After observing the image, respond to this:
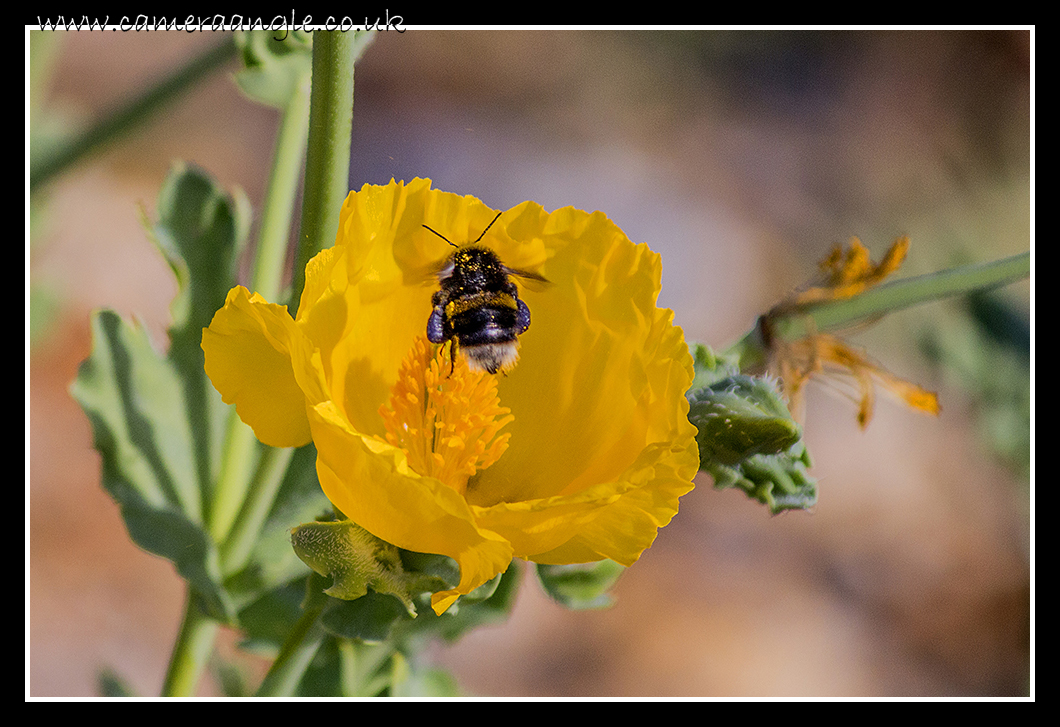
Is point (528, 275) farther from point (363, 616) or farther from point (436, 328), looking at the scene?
point (363, 616)

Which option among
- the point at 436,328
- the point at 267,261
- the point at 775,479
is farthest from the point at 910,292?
the point at 267,261

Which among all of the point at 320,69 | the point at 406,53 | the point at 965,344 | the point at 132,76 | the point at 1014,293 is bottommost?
the point at 320,69

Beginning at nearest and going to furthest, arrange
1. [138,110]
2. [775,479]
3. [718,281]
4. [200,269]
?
[775,479] → [200,269] → [138,110] → [718,281]

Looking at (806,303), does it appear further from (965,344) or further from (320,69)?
(965,344)

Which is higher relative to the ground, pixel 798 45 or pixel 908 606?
pixel 798 45

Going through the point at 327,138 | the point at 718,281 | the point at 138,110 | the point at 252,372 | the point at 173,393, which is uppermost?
the point at 718,281

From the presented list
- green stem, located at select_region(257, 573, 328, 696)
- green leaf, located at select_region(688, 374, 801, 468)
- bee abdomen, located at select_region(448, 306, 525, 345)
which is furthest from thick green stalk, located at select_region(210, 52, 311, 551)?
green leaf, located at select_region(688, 374, 801, 468)

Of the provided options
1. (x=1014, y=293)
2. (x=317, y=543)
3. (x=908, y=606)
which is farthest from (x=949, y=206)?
(x=317, y=543)
